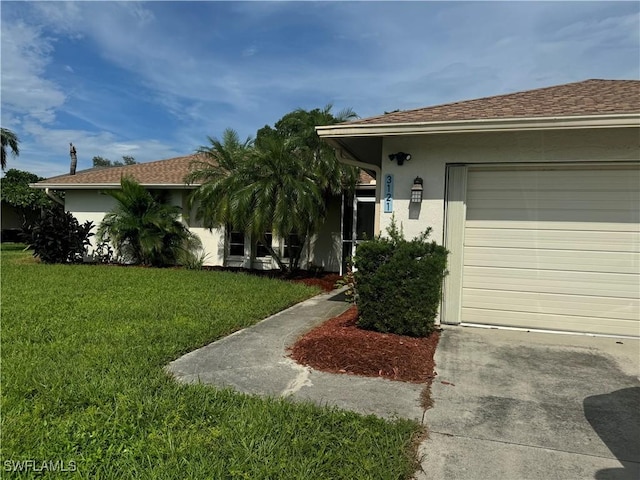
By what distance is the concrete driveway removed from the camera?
2.73m

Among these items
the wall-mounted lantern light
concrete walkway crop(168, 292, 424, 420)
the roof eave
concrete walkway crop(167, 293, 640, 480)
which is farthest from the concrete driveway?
the roof eave

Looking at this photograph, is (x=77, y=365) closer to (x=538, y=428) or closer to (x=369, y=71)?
(x=538, y=428)

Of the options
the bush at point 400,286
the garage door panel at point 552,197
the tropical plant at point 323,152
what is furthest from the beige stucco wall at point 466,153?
the tropical plant at point 323,152

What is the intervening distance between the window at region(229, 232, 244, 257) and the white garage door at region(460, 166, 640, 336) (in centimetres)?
986

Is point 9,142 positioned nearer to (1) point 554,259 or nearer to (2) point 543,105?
(2) point 543,105

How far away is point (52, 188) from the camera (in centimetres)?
1616

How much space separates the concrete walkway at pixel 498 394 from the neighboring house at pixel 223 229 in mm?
7976

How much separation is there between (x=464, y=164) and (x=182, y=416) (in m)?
5.21

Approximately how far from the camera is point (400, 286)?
5660 mm

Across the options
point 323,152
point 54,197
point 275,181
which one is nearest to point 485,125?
point 275,181

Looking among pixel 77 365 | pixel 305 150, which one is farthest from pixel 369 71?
pixel 77 365
